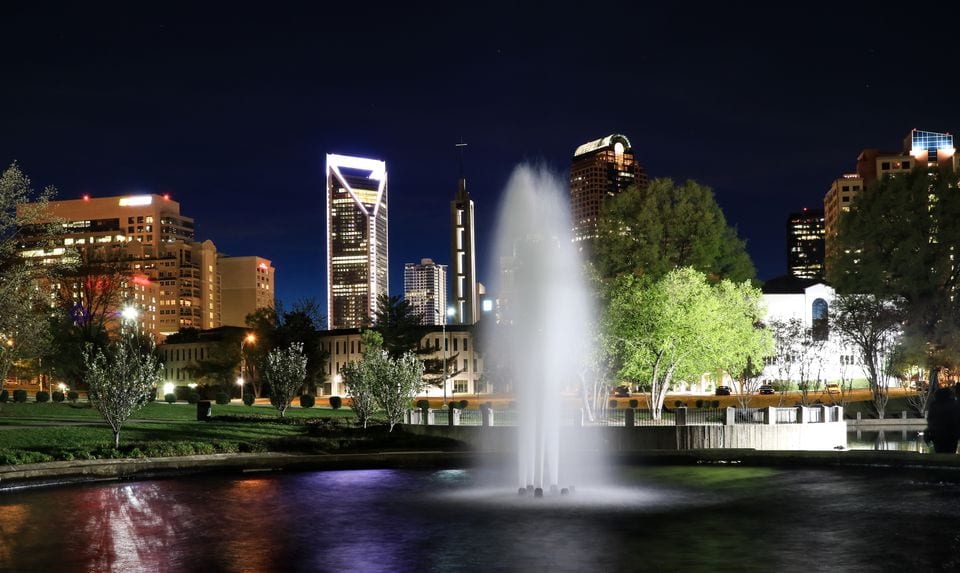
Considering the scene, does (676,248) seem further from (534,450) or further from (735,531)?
(735,531)

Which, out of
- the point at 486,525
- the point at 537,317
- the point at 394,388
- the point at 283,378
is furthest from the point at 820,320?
the point at 486,525

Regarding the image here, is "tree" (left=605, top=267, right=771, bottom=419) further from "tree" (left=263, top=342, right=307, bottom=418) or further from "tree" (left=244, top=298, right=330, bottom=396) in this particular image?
"tree" (left=244, top=298, right=330, bottom=396)

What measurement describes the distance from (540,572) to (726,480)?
16.2 meters

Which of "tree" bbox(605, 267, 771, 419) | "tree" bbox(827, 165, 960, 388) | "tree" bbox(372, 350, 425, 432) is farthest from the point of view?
"tree" bbox(827, 165, 960, 388)

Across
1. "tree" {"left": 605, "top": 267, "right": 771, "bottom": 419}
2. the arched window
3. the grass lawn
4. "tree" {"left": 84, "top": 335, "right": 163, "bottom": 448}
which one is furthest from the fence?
the arched window

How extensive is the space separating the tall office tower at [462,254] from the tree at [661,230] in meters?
115

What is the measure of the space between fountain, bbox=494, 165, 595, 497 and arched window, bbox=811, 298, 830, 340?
53.0 metres

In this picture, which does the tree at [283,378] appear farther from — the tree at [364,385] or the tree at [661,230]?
the tree at [661,230]

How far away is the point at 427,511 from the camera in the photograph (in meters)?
24.9

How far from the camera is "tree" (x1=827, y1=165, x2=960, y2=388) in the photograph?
62.2 m

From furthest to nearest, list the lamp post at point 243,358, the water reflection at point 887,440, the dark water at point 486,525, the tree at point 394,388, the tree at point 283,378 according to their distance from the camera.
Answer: the lamp post at point 243,358 → the tree at point 283,378 → the tree at point 394,388 → the water reflection at point 887,440 → the dark water at point 486,525

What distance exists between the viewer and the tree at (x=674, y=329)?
5291 centimetres

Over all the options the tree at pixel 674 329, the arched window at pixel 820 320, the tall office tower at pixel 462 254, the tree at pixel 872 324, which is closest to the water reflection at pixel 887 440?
the tree at pixel 872 324

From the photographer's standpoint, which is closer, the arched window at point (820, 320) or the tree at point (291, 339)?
the arched window at point (820, 320)
